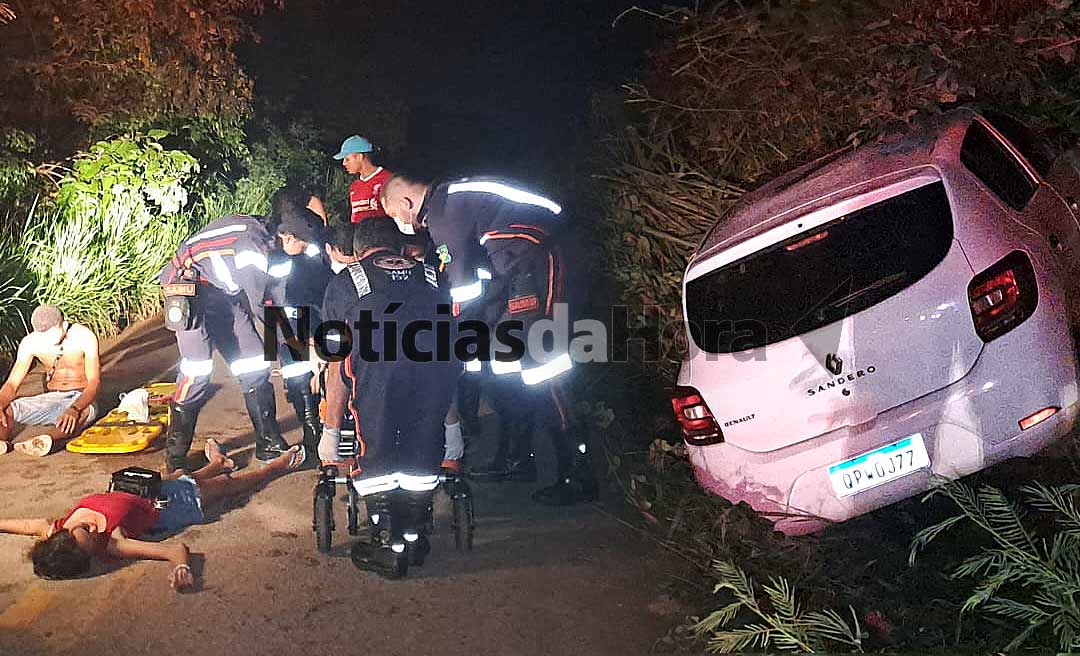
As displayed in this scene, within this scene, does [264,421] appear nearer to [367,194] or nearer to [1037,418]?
[367,194]

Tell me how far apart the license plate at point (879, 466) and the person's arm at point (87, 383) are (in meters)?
4.37

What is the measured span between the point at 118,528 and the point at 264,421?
4.47 feet

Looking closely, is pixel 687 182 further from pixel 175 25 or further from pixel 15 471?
pixel 15 471

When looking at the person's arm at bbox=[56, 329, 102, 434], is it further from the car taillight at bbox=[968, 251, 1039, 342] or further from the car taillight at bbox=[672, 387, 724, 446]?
the car taillight at bbox=[968, 251, 1039, 342]

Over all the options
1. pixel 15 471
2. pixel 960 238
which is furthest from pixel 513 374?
pixel 15 471

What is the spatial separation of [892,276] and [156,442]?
4342 mm

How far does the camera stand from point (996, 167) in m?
4.19

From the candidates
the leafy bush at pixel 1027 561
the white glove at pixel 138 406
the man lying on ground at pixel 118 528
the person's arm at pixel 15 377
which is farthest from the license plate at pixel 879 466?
the person's arm at pixel 15 377

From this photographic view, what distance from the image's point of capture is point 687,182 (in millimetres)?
5961

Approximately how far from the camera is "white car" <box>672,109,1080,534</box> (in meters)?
3.84

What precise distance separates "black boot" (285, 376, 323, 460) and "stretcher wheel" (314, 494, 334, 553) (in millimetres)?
1080

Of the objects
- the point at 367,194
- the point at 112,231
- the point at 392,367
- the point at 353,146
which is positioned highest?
the point at 353,146

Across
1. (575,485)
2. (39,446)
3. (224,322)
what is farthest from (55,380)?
(575,485)

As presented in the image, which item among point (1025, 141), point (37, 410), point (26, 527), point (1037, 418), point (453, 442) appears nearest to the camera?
point (1037, 418)
